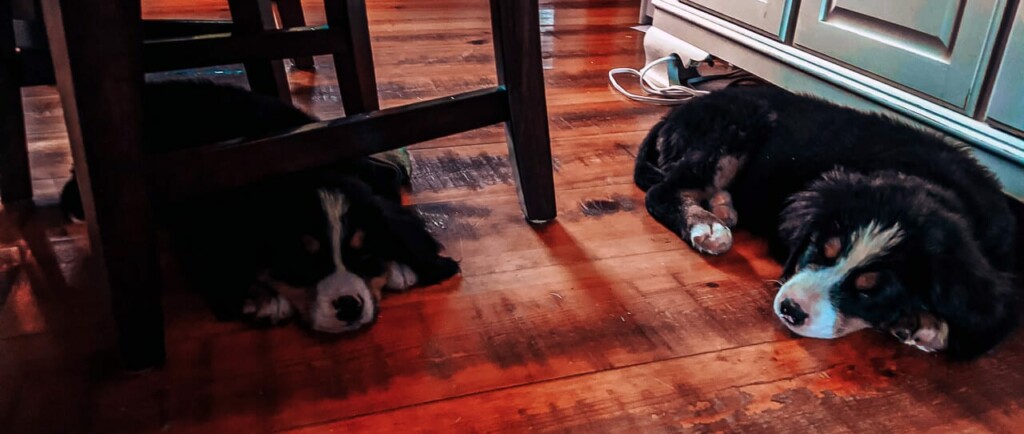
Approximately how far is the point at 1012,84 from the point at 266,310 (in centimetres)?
124

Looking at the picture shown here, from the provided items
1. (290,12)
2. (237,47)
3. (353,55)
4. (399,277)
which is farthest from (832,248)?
(290,12)

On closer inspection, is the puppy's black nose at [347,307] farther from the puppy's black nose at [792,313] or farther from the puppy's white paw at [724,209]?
the puppy's white paw at [724,209]

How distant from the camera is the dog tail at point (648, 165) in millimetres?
1594

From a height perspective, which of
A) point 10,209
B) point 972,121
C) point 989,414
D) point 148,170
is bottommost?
point 989,414

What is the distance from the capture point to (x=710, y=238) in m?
1.36

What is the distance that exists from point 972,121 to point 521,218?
0.82 metres

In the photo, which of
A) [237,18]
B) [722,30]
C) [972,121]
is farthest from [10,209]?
[972,121]

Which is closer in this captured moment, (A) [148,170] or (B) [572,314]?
(A) [148,170]

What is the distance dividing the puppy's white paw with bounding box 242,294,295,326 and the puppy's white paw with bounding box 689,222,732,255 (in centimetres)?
72

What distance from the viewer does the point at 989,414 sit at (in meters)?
0.99

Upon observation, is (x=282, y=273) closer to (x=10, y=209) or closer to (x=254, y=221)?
(x=254, y=221)

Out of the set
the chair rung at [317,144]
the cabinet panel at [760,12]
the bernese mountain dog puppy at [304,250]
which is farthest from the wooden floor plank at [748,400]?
the cabinet panel at [760,12]

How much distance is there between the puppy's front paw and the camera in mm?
1105

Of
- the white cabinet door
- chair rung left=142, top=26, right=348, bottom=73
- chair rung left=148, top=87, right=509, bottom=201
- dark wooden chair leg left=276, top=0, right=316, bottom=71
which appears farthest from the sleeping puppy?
dark wooden chair leg left=276, top=0, right=316, bottom=71
